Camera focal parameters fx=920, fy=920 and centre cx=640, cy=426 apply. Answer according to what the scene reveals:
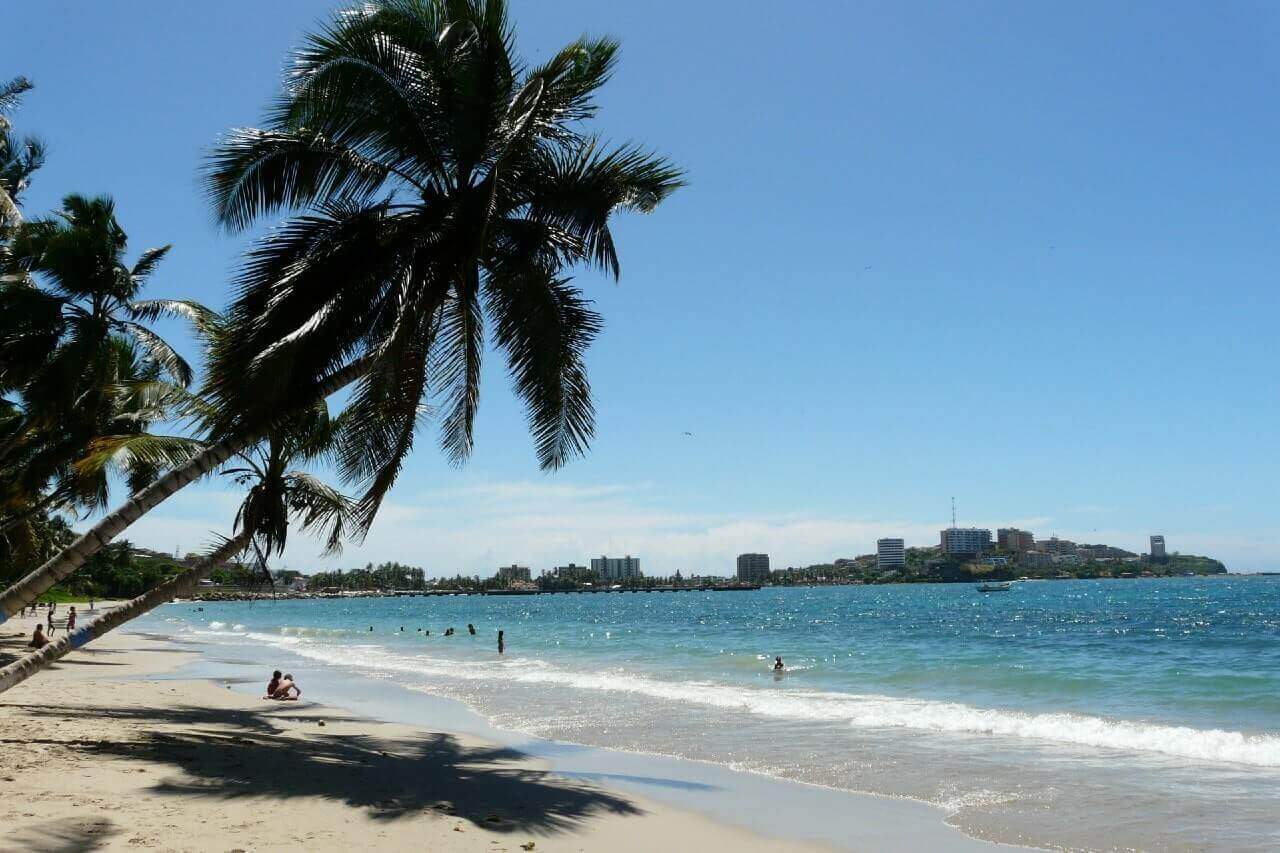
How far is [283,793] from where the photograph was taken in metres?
8.67

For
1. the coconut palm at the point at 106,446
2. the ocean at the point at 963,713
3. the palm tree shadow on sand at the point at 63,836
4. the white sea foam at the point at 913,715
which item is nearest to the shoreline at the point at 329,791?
the palm tree shadow on sand at the point at 63,836

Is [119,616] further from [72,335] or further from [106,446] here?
[72,335]

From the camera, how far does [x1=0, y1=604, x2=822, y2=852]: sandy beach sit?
23.2 ft

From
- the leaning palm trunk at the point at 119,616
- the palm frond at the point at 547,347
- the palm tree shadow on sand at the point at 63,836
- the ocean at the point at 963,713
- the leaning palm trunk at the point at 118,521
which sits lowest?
the ocean at the point at 963,713

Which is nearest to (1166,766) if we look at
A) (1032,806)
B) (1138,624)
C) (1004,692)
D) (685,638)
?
(1032,806)

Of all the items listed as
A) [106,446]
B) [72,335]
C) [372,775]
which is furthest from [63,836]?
[72,335]

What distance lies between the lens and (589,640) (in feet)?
160

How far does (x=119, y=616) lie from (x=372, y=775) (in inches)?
135

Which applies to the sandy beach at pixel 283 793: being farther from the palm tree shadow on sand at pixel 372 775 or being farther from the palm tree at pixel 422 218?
the palm tree at pixel 422 218

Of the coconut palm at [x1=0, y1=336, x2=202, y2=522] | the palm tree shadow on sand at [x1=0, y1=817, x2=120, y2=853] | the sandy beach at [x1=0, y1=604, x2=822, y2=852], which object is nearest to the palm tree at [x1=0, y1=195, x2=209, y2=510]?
the coconut palm at [x1=0, y1=336, x2=202, y2=522]

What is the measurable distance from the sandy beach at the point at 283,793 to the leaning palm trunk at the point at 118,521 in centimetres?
157

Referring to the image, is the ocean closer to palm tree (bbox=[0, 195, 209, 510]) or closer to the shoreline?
the shoreline

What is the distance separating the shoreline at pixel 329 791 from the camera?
7.23 metres

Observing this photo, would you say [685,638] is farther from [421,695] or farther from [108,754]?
[108,754]
